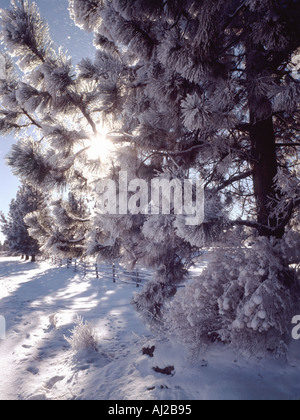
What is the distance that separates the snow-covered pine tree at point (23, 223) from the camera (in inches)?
930

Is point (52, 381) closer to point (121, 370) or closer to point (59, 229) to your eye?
point (121, 370)

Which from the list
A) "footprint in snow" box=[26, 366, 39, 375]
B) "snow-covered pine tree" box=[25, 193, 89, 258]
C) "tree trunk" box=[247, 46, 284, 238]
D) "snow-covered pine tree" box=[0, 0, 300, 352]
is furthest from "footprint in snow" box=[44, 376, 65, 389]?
"tree trunk" box=[247, 46, 284, 238]

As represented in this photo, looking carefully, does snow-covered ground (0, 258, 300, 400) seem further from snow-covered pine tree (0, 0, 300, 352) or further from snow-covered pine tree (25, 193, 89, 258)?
snow-covered pine tree (25, 193, 89, 258)

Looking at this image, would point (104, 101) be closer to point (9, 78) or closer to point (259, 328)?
point (9, 78)

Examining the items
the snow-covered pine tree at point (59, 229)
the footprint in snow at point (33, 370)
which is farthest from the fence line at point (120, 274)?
the footprint in snow at point (33, 370)

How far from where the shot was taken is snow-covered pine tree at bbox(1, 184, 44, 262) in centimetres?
2362

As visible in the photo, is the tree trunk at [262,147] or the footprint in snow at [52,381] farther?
the footprint in snow at [52,381]

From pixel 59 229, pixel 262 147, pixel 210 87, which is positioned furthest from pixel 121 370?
pixel 210 87

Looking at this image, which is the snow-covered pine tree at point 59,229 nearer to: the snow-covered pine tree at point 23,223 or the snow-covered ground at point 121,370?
the snow-covered ground at point 121,370

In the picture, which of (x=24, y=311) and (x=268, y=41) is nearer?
(x=268, y=41)

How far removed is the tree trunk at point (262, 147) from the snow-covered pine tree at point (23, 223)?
83.0 feet

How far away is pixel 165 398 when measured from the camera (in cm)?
238

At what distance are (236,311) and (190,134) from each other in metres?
2.77
